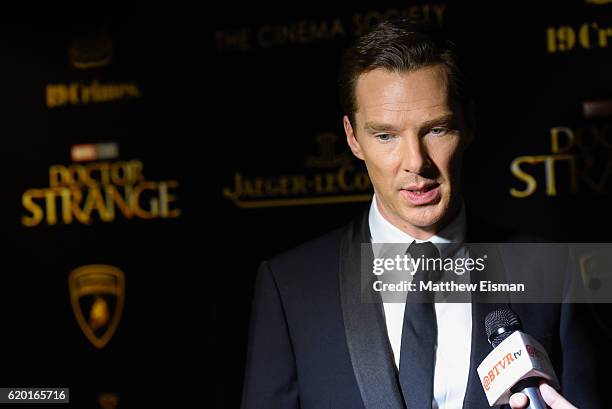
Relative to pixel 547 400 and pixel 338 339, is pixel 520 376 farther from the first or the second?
pixel 338 339

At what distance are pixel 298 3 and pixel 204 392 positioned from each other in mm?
1230

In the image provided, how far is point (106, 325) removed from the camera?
272 cm

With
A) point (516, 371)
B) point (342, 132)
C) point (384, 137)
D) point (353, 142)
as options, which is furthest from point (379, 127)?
point (342, 132)

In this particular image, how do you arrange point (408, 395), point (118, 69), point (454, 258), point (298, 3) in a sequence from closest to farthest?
point (408, 395), point (454, 258), point (298, 3), point (118, 69)

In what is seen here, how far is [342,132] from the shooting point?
8.23 ft

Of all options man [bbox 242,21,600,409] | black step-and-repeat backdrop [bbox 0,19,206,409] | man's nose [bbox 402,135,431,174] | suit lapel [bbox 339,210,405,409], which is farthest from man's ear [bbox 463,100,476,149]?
black step-and-repeat backdrop [bbox 0,19,206,409]

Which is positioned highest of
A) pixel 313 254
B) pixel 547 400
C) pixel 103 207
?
pixel 103 207

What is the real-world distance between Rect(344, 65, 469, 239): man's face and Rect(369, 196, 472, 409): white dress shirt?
4 cm

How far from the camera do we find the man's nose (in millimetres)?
1392

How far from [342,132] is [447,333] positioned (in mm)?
1175

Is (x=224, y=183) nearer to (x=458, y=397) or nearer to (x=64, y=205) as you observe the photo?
(x=64, y=205)

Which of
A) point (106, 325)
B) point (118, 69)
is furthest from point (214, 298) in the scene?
point (118, 69)

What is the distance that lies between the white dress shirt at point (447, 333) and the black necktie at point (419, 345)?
0.03 m

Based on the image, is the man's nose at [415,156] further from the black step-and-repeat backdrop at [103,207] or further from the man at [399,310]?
the black step-and-repeat backdrop at [103,207]
